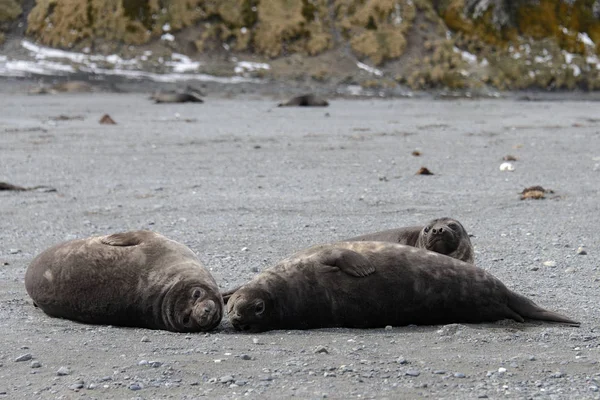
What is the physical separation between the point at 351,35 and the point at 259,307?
2565 cm

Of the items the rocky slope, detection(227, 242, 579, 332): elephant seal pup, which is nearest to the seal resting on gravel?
detection(227, 242, 579, 332): elephant seal pup

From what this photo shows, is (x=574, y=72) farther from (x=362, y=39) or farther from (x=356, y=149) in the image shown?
(x=356, y=149)

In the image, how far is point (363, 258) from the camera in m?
5.32

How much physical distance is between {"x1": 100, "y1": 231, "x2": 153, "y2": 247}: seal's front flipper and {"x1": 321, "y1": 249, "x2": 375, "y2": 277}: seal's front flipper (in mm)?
1099

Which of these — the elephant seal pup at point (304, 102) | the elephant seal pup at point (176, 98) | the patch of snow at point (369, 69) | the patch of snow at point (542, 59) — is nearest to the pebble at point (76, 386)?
the elephant seal pup at point (304, 102)

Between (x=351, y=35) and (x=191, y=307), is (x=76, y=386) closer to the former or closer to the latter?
(x=191, y=307)

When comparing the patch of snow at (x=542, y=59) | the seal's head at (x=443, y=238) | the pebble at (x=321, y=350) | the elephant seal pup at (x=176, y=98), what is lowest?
the elephant seal pup at (x=176, y=98)

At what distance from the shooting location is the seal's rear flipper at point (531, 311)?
5.19 metres

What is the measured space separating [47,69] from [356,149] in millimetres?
16212

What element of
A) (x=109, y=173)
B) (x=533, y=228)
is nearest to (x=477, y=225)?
(x=533, y=228)

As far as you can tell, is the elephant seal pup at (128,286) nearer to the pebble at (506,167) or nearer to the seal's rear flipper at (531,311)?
the seal's rear flipper at (531,311)

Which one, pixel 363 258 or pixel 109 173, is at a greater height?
pixel 363 258

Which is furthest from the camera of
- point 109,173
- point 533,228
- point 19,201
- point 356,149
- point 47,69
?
point 47,69

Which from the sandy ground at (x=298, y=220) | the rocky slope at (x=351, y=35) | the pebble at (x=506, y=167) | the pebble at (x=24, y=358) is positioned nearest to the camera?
the sandy ground at (x=298, y=220)
